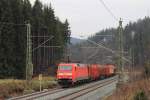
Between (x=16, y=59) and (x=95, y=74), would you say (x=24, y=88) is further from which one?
(x=16, y=59)

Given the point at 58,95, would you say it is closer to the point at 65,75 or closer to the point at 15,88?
the point at 15,88

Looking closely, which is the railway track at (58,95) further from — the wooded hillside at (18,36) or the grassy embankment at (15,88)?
the wooded hillside at (18,36)

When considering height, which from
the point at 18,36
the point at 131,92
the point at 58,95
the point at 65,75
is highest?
the point at 18,36

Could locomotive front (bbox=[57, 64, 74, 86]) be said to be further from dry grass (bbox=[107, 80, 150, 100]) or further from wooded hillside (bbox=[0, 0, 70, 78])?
wooded hillside (bbox=[0, 0, 70, 78])

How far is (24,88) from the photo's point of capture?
44.8 meters

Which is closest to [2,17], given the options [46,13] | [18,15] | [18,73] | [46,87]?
[18,15]

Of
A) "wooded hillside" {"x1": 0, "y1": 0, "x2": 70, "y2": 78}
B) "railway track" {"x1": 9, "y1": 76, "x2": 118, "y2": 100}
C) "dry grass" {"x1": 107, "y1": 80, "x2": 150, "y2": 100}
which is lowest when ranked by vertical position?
"railway track" {"x1": 9, "y1": 76, "x2": 118, "y2": 100}

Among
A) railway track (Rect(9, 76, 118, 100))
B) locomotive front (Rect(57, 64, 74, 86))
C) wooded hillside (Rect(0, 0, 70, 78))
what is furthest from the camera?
wooded hillside (Rect(0, 0, 70, 78))

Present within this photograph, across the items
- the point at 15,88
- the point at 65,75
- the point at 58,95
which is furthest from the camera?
the point at 65,75

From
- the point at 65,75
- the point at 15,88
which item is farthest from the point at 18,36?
the point at 15,88

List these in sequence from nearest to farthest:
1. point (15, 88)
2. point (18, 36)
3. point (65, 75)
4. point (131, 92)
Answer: point (131, 92) → point (15, 88) → point (65, 75) → point (18, 36)

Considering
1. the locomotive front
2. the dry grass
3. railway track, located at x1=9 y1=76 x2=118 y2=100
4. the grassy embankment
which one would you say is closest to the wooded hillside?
the locomotive front

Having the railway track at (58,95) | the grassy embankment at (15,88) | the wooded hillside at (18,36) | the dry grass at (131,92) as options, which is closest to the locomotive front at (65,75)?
the grassy embankment at (15,88)

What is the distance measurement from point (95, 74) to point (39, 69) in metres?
26.6
